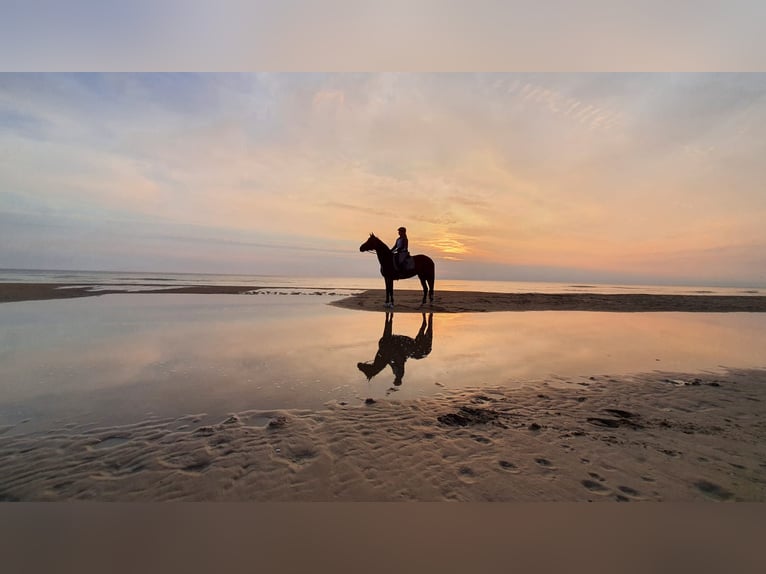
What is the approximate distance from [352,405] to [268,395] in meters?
1.05

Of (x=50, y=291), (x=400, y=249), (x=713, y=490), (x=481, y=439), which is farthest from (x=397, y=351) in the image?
(x=50, y=291)

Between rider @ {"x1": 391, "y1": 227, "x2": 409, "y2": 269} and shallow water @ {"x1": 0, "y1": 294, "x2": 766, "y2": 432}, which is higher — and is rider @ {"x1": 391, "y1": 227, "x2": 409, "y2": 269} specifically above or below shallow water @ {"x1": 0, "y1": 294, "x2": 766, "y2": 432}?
above

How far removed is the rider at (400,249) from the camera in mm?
13602

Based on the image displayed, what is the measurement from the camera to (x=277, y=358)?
5543mm

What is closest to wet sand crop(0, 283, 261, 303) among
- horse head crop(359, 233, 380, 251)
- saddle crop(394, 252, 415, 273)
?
horse head crop(359, 233, 380, 251)

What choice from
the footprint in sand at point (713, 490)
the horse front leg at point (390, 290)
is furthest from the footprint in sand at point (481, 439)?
the horse front leg at point (390, 290)

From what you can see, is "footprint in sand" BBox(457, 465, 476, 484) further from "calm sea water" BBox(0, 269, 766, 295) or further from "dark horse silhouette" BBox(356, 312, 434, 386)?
"calm sea water" BBox(0, 269, 766, 295)

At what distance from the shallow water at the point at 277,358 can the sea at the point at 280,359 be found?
3cm

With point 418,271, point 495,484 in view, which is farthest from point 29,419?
point 418,271

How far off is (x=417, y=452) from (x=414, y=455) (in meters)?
0.06

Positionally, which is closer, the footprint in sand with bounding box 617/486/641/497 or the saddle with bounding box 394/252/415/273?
the footprint in sand with bounding box 617/486/641/497

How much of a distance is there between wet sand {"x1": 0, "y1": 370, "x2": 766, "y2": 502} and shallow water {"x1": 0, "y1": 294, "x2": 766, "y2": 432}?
1.49ft

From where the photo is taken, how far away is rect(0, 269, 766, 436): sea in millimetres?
3725

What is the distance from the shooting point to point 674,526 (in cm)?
193
